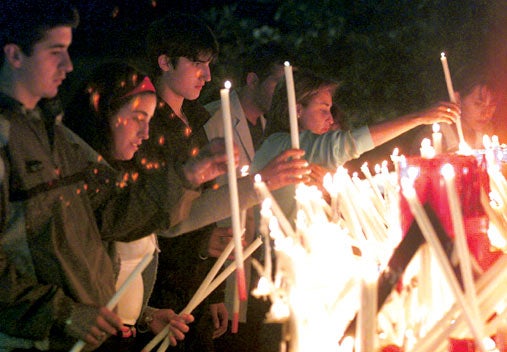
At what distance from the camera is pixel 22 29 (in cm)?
205

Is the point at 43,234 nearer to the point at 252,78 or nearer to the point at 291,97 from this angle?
the point at 291,97

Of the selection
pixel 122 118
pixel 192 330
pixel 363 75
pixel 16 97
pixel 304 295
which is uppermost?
pixel 363 75

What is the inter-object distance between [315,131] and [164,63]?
2.37 feet

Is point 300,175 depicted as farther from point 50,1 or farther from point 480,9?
point 480,9

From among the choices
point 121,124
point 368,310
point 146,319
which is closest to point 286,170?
point 121,124

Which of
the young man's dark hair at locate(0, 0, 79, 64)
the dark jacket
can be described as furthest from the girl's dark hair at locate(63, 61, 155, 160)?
the young man's dark hair at locate(0, 0, 79, 64)

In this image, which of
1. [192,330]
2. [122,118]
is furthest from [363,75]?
[122,118]

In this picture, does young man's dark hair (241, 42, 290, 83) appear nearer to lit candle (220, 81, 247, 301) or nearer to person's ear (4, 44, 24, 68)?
person's ear (4, 44, 24, 68)

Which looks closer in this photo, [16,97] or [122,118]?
[16,97]

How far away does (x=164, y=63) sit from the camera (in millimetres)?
3285

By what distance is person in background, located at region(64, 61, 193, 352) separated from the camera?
98.1 inches

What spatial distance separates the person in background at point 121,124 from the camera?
249 cm

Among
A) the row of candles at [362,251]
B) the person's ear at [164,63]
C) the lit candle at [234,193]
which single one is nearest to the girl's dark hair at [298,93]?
the person's ear at [164,63]

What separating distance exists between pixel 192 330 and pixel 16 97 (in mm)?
1614
